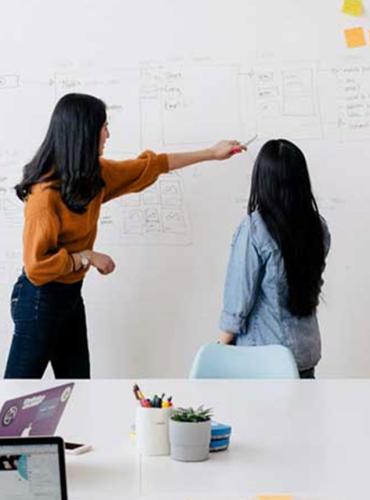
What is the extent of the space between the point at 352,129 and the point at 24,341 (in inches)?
62.5

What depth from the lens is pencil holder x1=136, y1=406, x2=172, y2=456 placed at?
5.69 feet

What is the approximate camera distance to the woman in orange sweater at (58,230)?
9.95 feet

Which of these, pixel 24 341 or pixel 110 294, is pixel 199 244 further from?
pixel 24 341

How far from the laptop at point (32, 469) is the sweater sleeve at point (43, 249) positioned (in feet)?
5.98

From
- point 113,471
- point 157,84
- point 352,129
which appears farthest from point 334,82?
point 113,471

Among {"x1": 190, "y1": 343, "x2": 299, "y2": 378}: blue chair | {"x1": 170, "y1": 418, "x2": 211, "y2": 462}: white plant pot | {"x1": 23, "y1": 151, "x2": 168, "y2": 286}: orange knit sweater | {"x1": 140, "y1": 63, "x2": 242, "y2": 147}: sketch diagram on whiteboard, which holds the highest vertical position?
{"x1": 140, "y1": 63, "x2": 242, "y2": 147}: sketch diagram on whiteboard

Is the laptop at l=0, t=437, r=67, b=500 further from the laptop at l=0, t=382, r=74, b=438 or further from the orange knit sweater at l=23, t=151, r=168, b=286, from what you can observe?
the orange knit sweater at l=23, t=151, r=168, b=286

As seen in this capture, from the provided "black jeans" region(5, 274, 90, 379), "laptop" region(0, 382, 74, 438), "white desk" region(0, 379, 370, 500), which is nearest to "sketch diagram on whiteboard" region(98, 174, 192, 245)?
"black jeans" region(5, 274, 90, 379)

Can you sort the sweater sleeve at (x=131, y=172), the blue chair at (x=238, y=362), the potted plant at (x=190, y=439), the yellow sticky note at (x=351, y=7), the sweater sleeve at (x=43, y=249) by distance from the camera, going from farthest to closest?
the yellow sticky note at (x=351, y=7)
the sweater sleeve at (x=131, y=172)
the sweater sleeve at (x=43, y=249)
the blue chair at (x=238, y=362)
the potted plant at (x=190, y=439)

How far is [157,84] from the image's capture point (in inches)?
146

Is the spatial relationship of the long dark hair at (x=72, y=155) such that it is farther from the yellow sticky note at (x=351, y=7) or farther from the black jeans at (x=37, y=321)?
the yellow sticky note at (x=351, y=7)

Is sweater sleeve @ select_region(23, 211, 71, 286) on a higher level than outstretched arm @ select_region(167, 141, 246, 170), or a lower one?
lower

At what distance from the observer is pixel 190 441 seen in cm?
168

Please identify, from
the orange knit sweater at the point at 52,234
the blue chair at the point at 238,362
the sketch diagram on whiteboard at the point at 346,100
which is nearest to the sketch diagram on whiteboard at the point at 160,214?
the orange knit sweater at the point at 52,234
